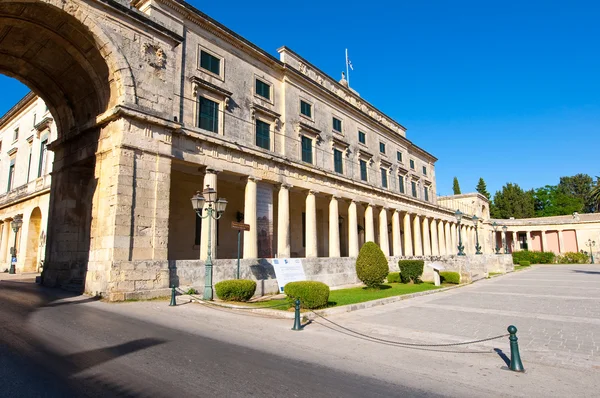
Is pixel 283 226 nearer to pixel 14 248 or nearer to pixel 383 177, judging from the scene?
pixel 383 177

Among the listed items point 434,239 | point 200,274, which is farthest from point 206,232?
point 434,239

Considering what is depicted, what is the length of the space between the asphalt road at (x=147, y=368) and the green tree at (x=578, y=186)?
98.0 meters

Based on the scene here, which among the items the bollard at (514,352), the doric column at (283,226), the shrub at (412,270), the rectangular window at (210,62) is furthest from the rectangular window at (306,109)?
the bollard at (514,352)

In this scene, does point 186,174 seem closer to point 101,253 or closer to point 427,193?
point 101,253

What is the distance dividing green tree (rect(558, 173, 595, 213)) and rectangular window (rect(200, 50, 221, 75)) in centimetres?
9124

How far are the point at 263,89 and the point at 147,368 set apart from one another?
20172mm

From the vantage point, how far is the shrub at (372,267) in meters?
18.5

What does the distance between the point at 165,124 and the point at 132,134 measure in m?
1.48

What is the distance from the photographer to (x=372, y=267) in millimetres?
18484

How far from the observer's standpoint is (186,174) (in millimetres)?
21656

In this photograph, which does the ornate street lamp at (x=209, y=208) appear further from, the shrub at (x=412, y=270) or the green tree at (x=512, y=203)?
the green tree at (x=512, y=203)

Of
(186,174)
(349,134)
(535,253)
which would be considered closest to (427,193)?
(349,134)

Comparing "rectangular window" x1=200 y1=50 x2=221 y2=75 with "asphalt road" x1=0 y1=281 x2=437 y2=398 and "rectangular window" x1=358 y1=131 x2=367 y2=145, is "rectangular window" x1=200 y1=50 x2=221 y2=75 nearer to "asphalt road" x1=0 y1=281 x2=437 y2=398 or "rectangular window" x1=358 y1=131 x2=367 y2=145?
"asphalt road" x1=0 y1=281 x2=437 y2=398

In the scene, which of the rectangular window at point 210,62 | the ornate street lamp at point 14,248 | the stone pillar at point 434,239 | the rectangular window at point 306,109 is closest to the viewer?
the rectangular window at point 210,62
